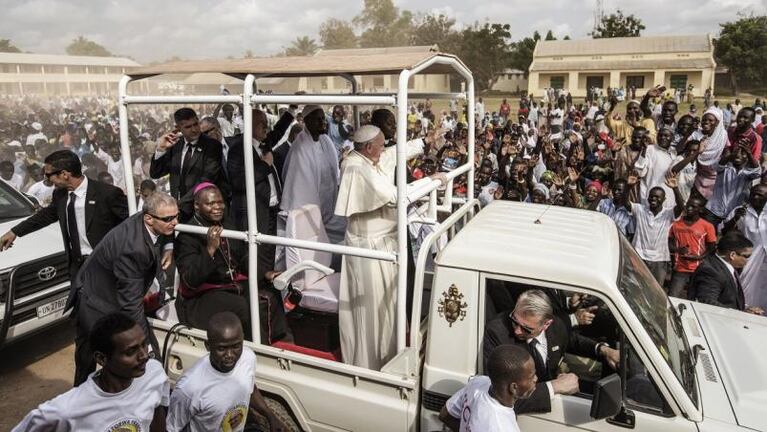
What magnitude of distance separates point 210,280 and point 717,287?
3.75 m

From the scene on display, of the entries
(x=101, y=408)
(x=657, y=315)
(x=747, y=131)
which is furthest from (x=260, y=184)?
(x=747, y=131)

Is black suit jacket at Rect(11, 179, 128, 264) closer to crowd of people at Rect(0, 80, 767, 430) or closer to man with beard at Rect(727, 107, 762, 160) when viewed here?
crowd of people at Rect(0, 80, 767, 430)

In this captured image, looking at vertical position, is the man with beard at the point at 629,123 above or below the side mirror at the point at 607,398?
above

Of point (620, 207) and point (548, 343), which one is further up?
point (620, 207)

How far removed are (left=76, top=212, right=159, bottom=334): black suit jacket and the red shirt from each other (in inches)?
183

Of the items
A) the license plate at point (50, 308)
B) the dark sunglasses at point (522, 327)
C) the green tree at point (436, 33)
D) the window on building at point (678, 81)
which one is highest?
the green tree at point (436, 33)

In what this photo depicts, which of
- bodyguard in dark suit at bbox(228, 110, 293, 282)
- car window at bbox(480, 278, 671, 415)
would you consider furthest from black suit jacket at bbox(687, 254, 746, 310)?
bodyguard in dark suit at bbox(228, 110, 293, 282)

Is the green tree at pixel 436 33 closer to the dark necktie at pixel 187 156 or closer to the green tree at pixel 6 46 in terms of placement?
the green tree at pixel 6 46

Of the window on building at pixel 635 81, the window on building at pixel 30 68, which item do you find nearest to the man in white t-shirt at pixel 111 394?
the window on building at pixel 30 68

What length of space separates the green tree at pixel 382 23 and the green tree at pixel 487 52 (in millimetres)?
20443

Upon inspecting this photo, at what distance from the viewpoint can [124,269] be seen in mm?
3299

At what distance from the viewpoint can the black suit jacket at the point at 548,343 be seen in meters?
2.68

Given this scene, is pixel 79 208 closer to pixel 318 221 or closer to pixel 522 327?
pixel 318 221

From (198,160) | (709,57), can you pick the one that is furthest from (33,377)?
(709,57)
